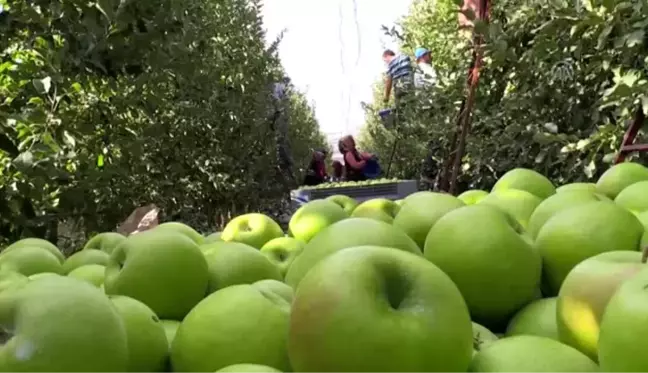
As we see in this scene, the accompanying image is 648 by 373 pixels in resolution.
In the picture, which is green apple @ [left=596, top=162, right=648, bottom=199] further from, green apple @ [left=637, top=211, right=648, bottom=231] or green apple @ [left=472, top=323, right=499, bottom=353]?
green apple @ [left=472, top=323, right=499, bottom=353]

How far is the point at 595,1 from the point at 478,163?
1.21 metres

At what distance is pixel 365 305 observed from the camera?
2.24 feet

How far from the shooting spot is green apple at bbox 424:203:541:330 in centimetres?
97

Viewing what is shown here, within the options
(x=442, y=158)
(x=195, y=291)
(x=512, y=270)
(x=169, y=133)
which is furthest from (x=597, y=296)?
(x=169, y=133)

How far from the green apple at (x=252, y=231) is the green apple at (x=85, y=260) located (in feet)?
0.85

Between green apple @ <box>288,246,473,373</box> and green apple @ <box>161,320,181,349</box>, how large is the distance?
0.79 feet

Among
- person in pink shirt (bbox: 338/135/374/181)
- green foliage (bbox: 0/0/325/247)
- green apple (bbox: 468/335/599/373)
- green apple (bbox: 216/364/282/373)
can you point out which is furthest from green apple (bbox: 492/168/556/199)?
person in pink shirt (bbox: 338/135/374/181)

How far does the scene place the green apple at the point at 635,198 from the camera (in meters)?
1.27

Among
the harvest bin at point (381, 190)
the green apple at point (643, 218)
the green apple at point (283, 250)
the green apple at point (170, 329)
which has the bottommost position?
the harvest bin at point (381, 190)

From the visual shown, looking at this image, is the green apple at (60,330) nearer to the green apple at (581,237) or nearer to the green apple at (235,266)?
the green apple at (235,266)

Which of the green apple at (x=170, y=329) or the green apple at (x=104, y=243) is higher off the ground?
the green apple at (x=170, y=329)

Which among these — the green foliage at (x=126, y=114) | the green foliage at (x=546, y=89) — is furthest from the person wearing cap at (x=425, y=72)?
the green foliage at (x=126, y=114)

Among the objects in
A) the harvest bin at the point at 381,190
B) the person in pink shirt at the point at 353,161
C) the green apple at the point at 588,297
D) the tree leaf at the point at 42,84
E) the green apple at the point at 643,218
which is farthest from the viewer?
the person in pink shirt at the point at 353,161

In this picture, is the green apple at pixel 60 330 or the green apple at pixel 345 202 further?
the green apple at pixel 345 202
